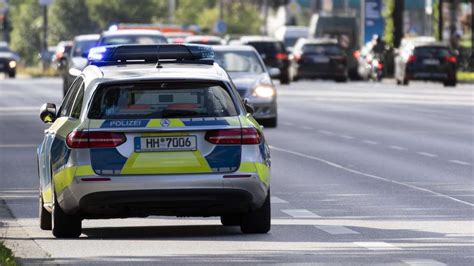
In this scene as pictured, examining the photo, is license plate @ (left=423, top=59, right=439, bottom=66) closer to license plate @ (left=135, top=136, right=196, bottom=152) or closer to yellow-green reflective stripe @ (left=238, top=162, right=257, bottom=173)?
yellow-green reflective stripe @ (left=238, top=162, right=257, bottom=173)

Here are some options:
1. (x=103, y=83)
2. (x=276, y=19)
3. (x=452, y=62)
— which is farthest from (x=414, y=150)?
(x=276, y=19)

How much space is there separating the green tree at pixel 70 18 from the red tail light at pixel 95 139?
105 m

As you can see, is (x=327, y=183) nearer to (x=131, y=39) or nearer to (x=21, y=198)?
(x=21, y=198)

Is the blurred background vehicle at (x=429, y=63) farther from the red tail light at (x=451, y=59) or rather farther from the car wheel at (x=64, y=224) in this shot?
the car wheel at (x=64, y=224)

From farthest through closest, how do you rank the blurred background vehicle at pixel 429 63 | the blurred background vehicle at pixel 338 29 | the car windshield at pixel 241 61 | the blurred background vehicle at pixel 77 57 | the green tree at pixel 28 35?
the green tree at pixel 28 35
the blurred background vehicle at pixel 338 29
the blurred background vehicle at pixel 429 63
the blurred background vehicle at pixel 77 57
the car windshield at pixel 241 61

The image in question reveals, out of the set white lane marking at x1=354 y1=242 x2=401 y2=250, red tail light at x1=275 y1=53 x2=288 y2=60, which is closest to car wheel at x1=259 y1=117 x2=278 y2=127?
white lane marking at x1=354 y1=242 x2=401 y2=250

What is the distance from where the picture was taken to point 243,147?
1379 centimetres

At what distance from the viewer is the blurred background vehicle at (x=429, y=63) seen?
59.6 m

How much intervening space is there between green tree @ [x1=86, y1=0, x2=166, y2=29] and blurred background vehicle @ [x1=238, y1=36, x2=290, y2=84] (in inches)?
1941

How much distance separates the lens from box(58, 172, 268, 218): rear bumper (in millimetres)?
13594

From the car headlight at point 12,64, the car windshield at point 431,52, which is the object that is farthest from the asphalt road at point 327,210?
the car headlight at point 12,64

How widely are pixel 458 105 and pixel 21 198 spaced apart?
26.2m

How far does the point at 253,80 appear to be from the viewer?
32.9 metres

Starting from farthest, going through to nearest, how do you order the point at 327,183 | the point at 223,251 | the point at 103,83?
the point at 327,183 < the point at 103,83 < the point at 223,251
